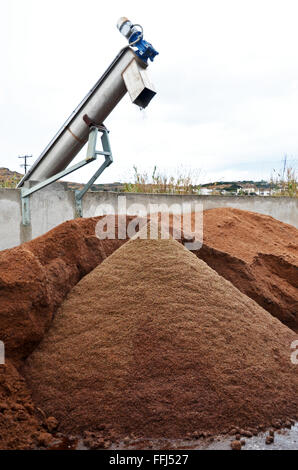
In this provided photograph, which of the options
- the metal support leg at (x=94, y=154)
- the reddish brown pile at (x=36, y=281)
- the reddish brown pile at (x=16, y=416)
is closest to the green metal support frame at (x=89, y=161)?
the metal support leg at (x=94, y=154)

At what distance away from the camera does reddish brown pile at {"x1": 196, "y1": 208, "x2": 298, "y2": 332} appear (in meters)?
3.69

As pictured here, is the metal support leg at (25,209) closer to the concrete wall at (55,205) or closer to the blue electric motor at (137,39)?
the concrete wall at (55,205)

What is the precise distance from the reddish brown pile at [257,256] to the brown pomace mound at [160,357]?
0.80 meters

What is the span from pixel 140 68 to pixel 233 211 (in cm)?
192

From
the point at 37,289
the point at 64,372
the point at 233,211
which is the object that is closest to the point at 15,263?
the point at 37,289

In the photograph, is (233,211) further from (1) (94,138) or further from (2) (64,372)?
(2) (64,372)

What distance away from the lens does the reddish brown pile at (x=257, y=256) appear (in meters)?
3.69

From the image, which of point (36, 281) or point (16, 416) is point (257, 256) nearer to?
point (36, 281)

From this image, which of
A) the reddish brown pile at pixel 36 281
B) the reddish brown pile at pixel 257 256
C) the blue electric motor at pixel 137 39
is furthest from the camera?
the blue electric motor at pixel 137 39

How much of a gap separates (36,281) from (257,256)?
2.26m

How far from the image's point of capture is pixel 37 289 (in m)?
2.42

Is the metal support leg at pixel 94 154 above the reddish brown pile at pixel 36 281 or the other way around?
above
